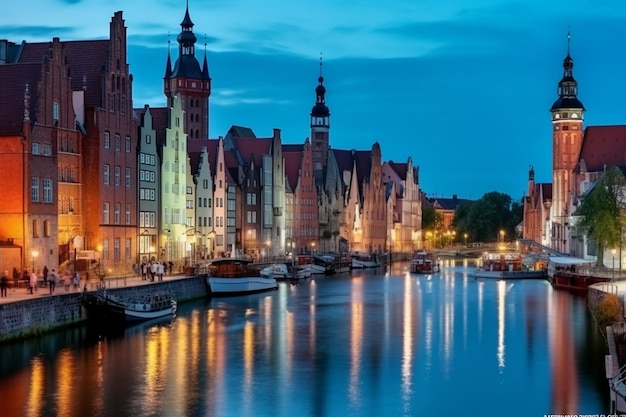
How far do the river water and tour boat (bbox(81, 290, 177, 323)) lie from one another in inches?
36.4

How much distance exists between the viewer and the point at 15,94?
59.1 meters

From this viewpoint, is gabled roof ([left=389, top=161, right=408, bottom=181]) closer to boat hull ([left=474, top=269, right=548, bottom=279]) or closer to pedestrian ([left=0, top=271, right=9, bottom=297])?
boat hull ([left=474, top=269, right=548, bottom=279])

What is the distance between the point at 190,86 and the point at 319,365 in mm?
97004

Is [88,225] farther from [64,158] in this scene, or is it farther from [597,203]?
[597,203]

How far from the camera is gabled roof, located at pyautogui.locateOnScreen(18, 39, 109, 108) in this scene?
225 feet

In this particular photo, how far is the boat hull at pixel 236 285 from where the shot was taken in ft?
240

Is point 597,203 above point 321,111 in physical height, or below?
below

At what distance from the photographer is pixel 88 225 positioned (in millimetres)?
67875

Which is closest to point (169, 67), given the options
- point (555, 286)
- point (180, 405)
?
point (555, 286)

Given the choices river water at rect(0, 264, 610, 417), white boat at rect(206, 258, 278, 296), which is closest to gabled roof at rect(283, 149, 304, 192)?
white boat at rect(206, 258, 278, 296)

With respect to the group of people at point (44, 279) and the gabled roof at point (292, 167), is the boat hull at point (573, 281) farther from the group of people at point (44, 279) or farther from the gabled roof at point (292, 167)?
the gabled roof at point (292, 167)

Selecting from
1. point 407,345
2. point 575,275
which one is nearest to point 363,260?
point 575,275

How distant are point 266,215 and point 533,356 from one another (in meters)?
64.5

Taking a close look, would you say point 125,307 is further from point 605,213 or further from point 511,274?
point 511,274
